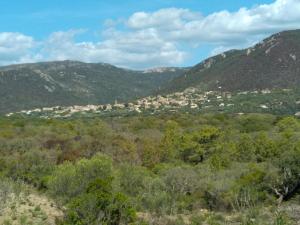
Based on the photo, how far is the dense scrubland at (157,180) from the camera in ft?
110

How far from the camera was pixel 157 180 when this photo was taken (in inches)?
1794

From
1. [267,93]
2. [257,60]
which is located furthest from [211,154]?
[257,60]

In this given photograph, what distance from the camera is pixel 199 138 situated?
233 ft

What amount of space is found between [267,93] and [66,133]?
3304 inches

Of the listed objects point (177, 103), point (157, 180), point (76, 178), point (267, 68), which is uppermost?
point (267, 68)

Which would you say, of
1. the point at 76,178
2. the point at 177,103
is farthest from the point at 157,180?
the point at 177,103

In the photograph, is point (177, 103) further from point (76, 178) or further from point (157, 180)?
point (76, 178)

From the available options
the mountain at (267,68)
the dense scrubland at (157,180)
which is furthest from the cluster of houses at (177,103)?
the dense scrubland at (157,180)

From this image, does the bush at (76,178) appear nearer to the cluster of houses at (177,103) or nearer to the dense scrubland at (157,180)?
the dense scrubland at (157,180)

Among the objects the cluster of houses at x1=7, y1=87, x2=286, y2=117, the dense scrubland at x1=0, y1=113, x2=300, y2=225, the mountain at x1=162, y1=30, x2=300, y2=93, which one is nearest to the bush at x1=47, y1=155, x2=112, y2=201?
the dense scrubland at x1=0, y1=113, x2=300, y2=225

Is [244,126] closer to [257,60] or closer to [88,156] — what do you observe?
[88,156]

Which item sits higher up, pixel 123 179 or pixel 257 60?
pixel 257 60

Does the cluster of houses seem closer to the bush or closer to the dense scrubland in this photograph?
the dense scrubland

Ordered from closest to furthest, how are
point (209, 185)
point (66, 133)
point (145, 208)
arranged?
point (145, 208) → point (209, 185) → point (66, 133)
